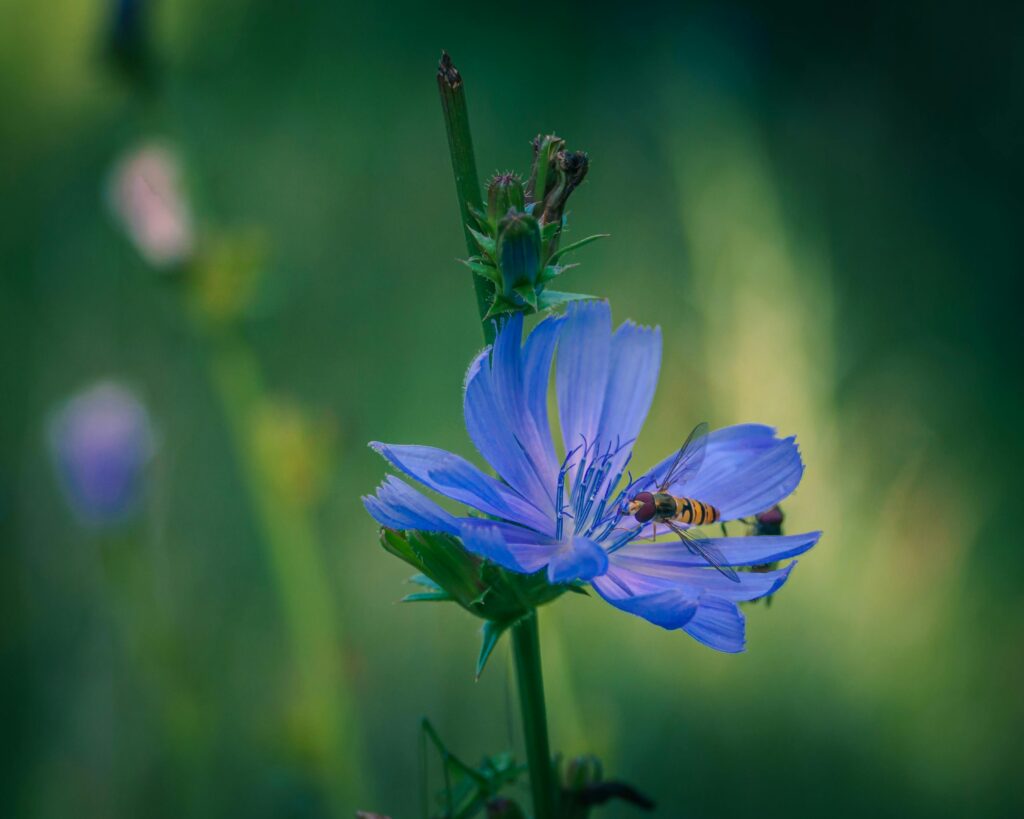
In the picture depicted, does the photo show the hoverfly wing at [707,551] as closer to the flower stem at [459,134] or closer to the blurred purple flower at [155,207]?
the flower stem at [459,134]

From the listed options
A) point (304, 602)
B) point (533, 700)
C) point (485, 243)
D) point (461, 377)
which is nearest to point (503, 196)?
point (485, 243)

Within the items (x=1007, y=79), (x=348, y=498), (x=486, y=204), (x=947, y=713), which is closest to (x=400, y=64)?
(x=348, y=498)

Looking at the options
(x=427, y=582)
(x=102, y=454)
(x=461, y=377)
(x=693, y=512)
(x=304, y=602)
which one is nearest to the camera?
(x=427, y=582)

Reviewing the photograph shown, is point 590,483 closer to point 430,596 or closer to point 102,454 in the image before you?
point 430,596

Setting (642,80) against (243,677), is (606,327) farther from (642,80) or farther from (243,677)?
(642,80)

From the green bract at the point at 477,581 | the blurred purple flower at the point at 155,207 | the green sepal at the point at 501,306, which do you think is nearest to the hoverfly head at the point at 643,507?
the green bract at the point at 477,581

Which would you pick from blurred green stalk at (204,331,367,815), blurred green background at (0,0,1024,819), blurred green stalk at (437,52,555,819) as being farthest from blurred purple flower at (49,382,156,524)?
blurred green stalk at (437,52,555,819)

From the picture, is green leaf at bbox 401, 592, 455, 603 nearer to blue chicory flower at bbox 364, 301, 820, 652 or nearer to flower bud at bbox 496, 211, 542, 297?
blue chicory flower at bbox 364, 301, 820, 652

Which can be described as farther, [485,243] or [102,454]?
[102,454]
